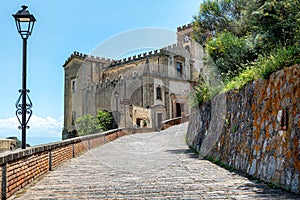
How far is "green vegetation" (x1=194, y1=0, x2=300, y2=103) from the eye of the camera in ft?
22.5

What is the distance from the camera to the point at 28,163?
5469mm

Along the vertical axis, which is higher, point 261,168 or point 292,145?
point 292,145

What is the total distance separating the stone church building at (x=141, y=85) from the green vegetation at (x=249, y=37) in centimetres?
1550

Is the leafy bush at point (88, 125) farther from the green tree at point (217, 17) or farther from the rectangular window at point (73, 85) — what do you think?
the green tree at point (217, 17)

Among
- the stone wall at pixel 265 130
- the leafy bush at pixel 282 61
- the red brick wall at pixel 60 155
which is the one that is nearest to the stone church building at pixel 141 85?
the red brick wall at pixel 60 155

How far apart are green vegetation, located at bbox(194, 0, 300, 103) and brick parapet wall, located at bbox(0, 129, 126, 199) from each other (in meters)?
4.48

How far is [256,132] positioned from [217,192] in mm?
2014

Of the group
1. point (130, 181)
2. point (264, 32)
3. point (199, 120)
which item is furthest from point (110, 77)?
point (130, 181)

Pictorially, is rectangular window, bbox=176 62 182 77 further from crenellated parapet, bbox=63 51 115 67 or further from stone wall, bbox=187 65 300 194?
stone wall, bbox=187 65 300 194

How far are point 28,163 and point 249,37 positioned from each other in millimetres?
7392

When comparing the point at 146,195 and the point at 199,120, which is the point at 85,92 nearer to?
the point at 199,120

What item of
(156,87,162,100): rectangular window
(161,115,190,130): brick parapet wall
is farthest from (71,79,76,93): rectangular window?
(161,115,190,130): brick parapet wall

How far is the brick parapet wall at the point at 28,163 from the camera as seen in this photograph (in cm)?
433

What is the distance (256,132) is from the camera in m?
6.04
